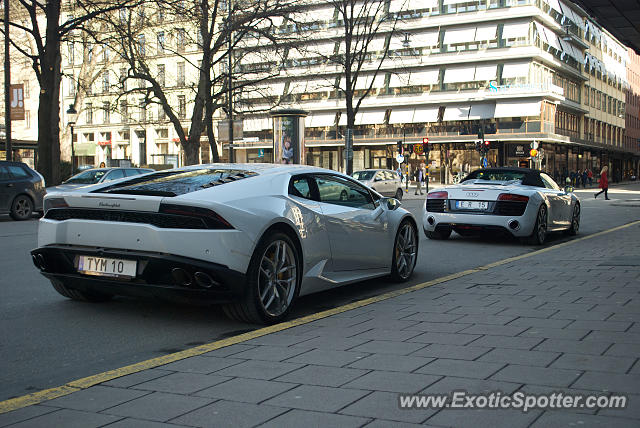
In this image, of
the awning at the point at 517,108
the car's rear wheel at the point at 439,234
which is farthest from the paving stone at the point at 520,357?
the awning at the point at 517,108

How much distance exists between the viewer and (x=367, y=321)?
213 inches

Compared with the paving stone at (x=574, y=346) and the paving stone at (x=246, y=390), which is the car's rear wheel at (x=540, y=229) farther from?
the paving stone at (x=246, y=390)

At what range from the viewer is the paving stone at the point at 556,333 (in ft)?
15.4

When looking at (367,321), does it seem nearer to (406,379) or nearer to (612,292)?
(406,379)

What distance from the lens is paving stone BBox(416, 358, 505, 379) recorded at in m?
3.79

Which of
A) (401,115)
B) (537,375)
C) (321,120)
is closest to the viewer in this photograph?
(537,375)

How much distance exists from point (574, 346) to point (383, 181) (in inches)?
1232

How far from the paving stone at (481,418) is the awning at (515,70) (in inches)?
2327

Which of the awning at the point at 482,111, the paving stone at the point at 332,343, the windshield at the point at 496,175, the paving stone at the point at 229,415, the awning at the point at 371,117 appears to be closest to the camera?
the paving stone at the point at 229,415

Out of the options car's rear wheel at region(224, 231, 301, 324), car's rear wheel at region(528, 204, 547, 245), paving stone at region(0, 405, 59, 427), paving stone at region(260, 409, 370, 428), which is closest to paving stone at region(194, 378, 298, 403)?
paving stone at region(260, 409, 370, 428)

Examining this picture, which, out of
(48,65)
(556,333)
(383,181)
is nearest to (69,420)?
(556,333)

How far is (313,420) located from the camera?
3109 millimetres

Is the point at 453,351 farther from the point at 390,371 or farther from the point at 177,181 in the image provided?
the point at 177,181

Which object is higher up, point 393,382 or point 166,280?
point 166,280
